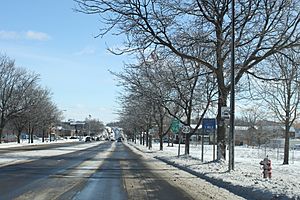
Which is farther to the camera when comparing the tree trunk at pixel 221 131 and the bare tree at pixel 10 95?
the bare tree at pixel 10 95

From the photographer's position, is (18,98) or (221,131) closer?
(221,131)

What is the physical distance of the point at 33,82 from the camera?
8088cm

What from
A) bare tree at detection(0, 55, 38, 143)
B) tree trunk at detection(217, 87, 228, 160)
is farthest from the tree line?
tree trunk at detection(217, 87, 228, 160)

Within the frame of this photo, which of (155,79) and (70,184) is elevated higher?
(155,79)

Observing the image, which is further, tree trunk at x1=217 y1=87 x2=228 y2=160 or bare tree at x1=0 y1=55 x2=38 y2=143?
→ bare tree at x1=0 y1=55 x2=38 y2=143

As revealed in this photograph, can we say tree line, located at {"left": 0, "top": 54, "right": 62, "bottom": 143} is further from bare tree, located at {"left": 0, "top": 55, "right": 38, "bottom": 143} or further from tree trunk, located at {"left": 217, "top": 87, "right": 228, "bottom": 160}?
tree trunk, located at {"left": 217, "top": 87, "right": 228, "bottom": 160}

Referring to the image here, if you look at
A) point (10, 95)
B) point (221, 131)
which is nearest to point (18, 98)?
point (10, 95)

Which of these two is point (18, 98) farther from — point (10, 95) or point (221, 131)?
point (221, 131)

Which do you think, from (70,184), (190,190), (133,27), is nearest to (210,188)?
(190,190)

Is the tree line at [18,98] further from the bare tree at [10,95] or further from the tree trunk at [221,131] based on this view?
the tree trunk at [221,131]

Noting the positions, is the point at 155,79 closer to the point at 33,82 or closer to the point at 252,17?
the point at 252,17

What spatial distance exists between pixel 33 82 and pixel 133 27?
6062 centimetres

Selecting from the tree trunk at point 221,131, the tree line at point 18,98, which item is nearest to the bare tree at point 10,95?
the tree line at point 18,98

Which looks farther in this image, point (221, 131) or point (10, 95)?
point (10, 95)
